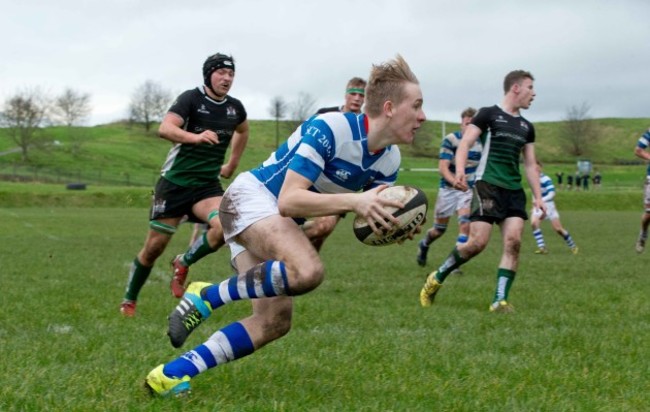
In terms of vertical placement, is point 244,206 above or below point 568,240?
above

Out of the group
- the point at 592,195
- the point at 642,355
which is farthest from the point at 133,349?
the point at 592,195

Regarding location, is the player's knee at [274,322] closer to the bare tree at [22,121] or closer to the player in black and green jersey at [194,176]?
the player in black and green jersey at [194,176]

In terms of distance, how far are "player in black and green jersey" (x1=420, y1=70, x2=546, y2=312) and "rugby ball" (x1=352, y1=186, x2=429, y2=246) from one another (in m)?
4.67

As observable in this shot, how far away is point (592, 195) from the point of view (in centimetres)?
5588

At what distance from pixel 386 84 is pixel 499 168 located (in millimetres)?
4632

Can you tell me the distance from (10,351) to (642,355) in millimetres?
4425

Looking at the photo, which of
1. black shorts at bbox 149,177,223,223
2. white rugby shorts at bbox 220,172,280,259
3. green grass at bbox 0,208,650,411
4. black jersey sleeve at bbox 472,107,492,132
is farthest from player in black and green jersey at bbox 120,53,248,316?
white rugby shorts at bbox 220,172,280,259

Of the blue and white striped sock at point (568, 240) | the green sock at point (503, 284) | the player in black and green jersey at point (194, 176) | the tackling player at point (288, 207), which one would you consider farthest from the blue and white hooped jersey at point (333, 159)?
the blue and white striped sock at point (568, 240)

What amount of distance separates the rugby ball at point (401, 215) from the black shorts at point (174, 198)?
415cm

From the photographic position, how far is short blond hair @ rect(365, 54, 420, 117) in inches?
176

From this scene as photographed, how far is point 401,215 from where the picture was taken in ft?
13.3

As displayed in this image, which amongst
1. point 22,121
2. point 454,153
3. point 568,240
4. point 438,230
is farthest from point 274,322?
point 22,121

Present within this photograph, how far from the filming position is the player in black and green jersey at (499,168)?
28.5ft

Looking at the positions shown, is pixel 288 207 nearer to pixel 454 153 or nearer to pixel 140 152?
pixel 454 153
